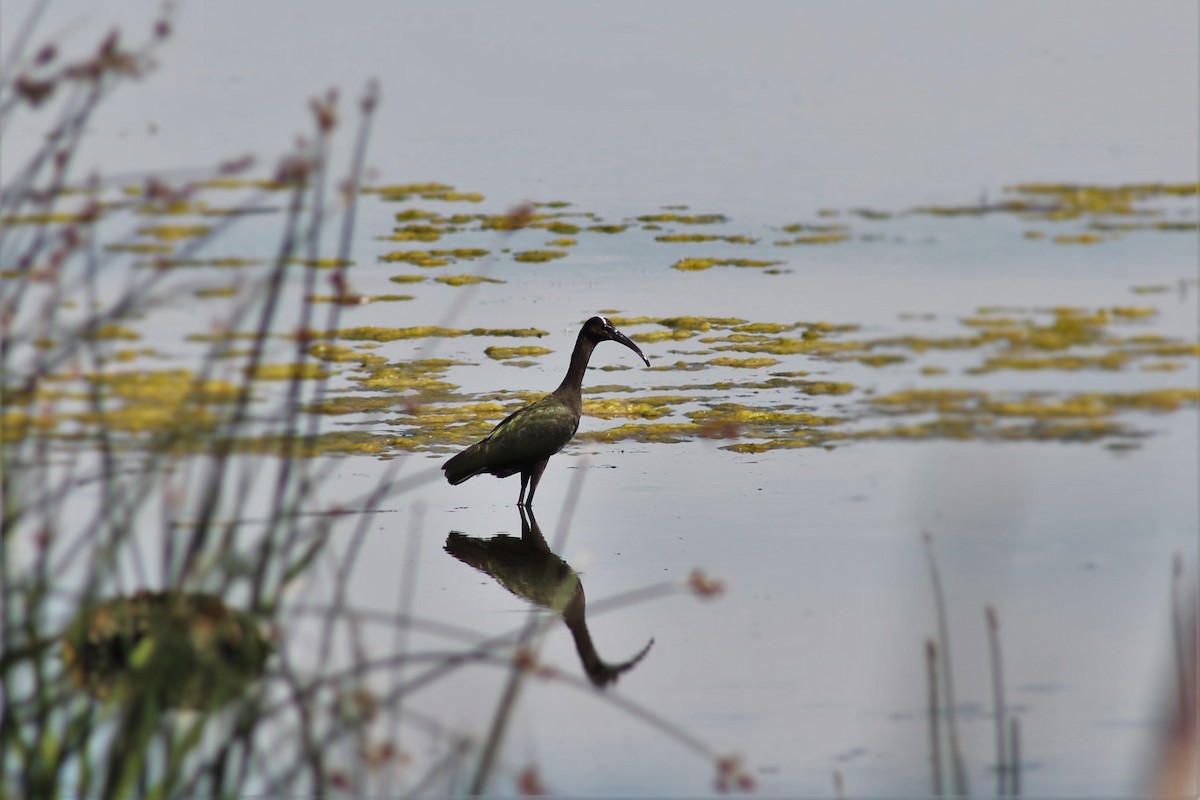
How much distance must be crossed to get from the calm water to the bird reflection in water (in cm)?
7

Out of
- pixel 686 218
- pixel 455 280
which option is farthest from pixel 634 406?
pixel 686 218

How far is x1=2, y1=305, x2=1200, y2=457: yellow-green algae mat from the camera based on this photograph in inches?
417

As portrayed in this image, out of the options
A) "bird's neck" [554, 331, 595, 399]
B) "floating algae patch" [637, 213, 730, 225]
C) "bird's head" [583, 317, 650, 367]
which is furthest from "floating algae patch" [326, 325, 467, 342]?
"floating algae patch" [637, 213, 730, 225]

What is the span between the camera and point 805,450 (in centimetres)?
1009

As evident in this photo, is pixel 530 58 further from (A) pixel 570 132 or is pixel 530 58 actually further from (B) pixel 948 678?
(B) pixel 948 678

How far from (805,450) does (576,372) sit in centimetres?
137

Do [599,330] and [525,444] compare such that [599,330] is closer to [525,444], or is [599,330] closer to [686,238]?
[525,444]

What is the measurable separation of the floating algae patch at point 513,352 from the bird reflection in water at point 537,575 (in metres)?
3.81

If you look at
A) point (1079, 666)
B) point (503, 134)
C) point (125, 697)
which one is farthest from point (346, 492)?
point (503, 134)

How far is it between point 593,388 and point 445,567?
13.7 feet

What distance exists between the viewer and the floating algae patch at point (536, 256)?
55.3 feet

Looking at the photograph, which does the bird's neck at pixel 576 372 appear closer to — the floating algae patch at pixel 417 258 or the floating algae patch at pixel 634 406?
the floating algae patch at pixel 634 406

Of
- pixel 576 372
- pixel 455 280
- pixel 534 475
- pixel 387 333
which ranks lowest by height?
pixel 534 475

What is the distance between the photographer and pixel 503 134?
26391 mm
